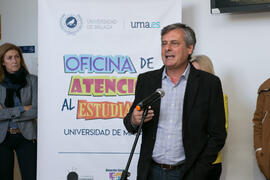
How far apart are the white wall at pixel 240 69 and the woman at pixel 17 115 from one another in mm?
1821

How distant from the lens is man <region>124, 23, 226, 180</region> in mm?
1920

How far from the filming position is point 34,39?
421 cm

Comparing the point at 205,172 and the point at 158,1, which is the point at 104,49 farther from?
the point at 205,172

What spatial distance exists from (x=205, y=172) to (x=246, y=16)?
1.92 metres

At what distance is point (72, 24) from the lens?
3.21 metres

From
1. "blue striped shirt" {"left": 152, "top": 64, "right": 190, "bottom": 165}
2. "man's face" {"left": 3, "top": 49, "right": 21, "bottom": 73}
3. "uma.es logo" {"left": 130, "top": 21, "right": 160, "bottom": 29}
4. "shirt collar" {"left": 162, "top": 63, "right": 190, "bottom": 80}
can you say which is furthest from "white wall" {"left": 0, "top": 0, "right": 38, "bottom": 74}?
"blue striped shirt" {"left": 152, "top": 64, "right": 190, "bottom": 165}

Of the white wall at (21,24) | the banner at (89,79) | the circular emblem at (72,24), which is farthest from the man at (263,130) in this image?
the white wall at (21,24)

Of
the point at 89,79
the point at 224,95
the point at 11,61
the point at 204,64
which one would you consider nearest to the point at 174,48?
the point at 204,64

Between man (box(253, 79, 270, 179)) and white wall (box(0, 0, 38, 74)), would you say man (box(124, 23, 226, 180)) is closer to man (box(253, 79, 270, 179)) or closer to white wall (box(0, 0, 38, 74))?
man (box(253, 79, 270, 179))

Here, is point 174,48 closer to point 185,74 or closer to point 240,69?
point 185,74

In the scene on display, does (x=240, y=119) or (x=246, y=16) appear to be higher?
(x=246, y=16)

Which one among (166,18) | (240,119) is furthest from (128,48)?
(240,119)

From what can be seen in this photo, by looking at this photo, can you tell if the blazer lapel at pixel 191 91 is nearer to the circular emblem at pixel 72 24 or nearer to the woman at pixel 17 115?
the circular emblem at pixel 72 24

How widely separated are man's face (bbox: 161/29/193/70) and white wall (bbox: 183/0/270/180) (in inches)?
58.7
